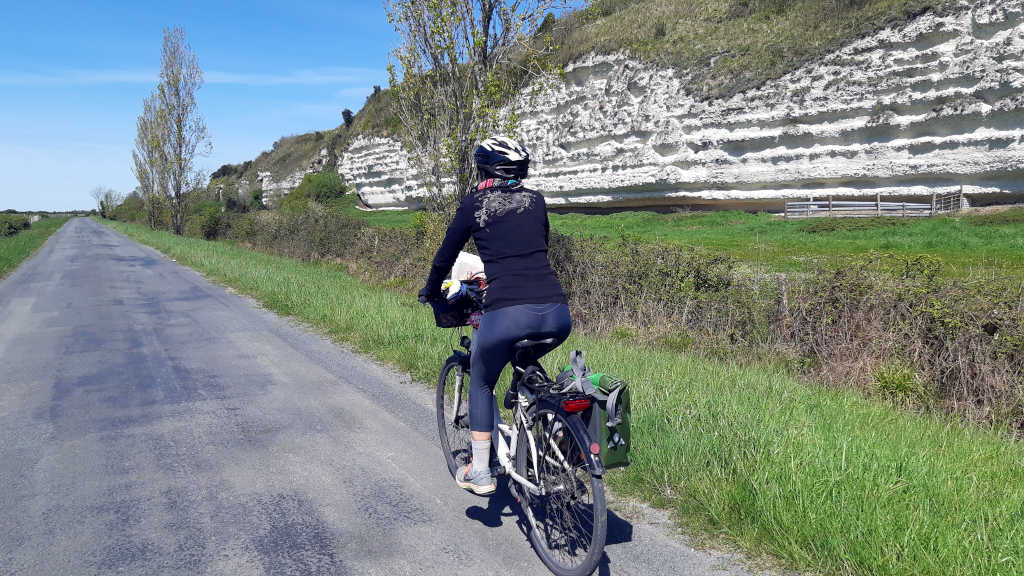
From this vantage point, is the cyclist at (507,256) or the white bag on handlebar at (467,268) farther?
the white bag on handlebar at (467,268)

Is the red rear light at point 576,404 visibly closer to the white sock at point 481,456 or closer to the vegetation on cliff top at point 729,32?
the white sock at point 481,456

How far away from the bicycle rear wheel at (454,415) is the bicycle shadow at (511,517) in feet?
1.07

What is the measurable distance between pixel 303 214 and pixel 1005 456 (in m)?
23.2

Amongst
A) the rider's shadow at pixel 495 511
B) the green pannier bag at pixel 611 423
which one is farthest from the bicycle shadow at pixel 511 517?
the green pannier bag at pixel 611 423

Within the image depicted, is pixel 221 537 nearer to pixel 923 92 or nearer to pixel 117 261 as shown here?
pixel 117 261

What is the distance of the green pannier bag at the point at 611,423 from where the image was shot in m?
3.02

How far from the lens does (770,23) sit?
105 ft

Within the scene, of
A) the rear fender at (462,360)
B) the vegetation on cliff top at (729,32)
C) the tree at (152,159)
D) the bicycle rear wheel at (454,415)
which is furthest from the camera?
the tree at (152,159)

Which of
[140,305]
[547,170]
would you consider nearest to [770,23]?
[547,170]

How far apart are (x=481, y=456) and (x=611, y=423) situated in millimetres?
1031

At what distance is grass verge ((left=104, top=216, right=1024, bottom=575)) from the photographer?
302 centimetres

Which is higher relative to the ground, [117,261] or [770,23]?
[770,23]

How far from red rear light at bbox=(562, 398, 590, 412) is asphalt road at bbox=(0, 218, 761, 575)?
0.91 meters

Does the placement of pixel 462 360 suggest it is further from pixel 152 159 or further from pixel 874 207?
pixel 152 159
